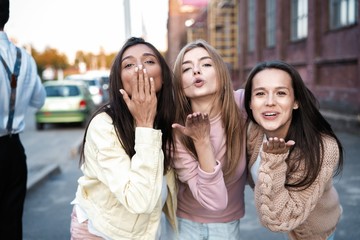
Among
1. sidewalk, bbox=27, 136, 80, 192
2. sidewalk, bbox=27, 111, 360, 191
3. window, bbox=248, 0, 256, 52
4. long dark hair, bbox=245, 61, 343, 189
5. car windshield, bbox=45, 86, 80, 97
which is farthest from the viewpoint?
window, bbox=248, 0, 256, 52

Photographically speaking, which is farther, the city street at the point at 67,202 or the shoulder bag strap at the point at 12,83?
the city street at the point at 67,202

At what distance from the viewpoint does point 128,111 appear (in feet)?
7.09

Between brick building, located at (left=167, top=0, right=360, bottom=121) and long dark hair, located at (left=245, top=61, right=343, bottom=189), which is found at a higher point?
brick building, located at (left=167, top=0, right=360, bottom=121)

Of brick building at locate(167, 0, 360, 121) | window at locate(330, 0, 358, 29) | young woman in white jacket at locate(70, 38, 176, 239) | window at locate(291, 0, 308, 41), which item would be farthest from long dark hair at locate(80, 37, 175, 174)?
window at locate(291, 0, 308, 41)

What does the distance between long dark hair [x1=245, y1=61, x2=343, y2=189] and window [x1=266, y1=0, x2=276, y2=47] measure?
57.9 ft

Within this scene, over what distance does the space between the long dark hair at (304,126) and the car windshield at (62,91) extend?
1402 cm

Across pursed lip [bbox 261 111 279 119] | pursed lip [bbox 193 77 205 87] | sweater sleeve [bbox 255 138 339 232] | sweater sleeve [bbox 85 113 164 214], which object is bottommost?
sweater sleeve [bbox 255 138 339 232]

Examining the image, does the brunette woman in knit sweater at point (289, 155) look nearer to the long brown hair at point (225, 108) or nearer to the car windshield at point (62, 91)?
the long brown hair at point (225, 108)

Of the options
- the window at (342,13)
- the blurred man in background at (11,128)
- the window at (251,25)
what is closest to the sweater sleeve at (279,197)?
the blurred man in background at (11,128)

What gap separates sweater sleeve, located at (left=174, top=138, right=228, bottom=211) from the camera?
2129mm

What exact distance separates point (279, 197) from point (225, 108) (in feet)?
2.02

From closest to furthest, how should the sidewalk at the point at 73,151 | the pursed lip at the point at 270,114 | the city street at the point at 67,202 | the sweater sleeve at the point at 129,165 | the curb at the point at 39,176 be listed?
the sweater sleeve at the point at 129,165 → the pursed lip at the point at 270,114 → the city street at the point at 67,202 → the curb at the point at 39,176 → the sidewalk at the point at 73,151

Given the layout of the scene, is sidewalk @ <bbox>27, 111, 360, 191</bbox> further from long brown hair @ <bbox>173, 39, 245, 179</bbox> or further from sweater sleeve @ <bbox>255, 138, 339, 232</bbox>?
sweater sleeve @ <bbox>255, 138, 339, 232</bbox>

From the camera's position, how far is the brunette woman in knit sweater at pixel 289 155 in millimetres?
2080
